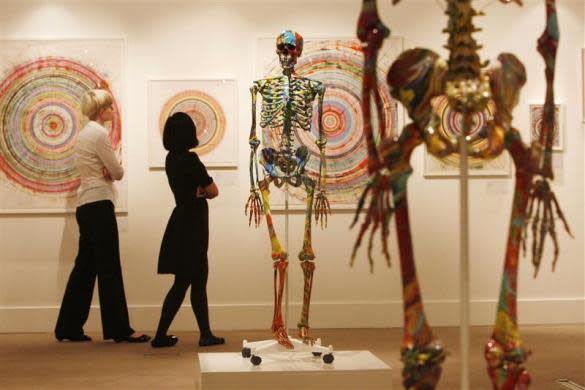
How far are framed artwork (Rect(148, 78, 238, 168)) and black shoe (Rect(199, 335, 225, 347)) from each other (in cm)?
161

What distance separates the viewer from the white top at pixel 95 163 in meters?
7.07

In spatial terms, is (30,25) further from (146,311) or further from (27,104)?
(146,311)

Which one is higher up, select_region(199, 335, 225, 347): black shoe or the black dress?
the black dress

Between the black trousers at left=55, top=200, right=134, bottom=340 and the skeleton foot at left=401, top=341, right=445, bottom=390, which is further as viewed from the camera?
the black trousers at left=55, top=200, right=134, bottom=340

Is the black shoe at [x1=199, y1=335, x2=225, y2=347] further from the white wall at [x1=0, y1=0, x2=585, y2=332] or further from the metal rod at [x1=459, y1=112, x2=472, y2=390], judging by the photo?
the metal rod at [x1=459, y1=112, x2=472, y2=390]

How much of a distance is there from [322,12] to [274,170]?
8.99ft

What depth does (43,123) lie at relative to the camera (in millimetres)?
7914

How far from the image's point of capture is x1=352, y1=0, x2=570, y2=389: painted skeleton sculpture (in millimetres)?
2980

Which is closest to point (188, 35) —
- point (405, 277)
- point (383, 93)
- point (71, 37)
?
point (71, 37)

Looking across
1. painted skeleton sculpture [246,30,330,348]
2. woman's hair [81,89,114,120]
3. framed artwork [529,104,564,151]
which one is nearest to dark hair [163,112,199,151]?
woman's hair [81,89,114,120]

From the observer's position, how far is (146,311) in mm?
7918

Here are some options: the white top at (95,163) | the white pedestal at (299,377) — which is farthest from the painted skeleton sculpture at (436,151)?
the white top at (95,163)

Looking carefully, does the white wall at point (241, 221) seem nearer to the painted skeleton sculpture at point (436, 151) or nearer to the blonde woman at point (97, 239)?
the blonde woman at point (97, 239)

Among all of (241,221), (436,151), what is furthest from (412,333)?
(241,221)
